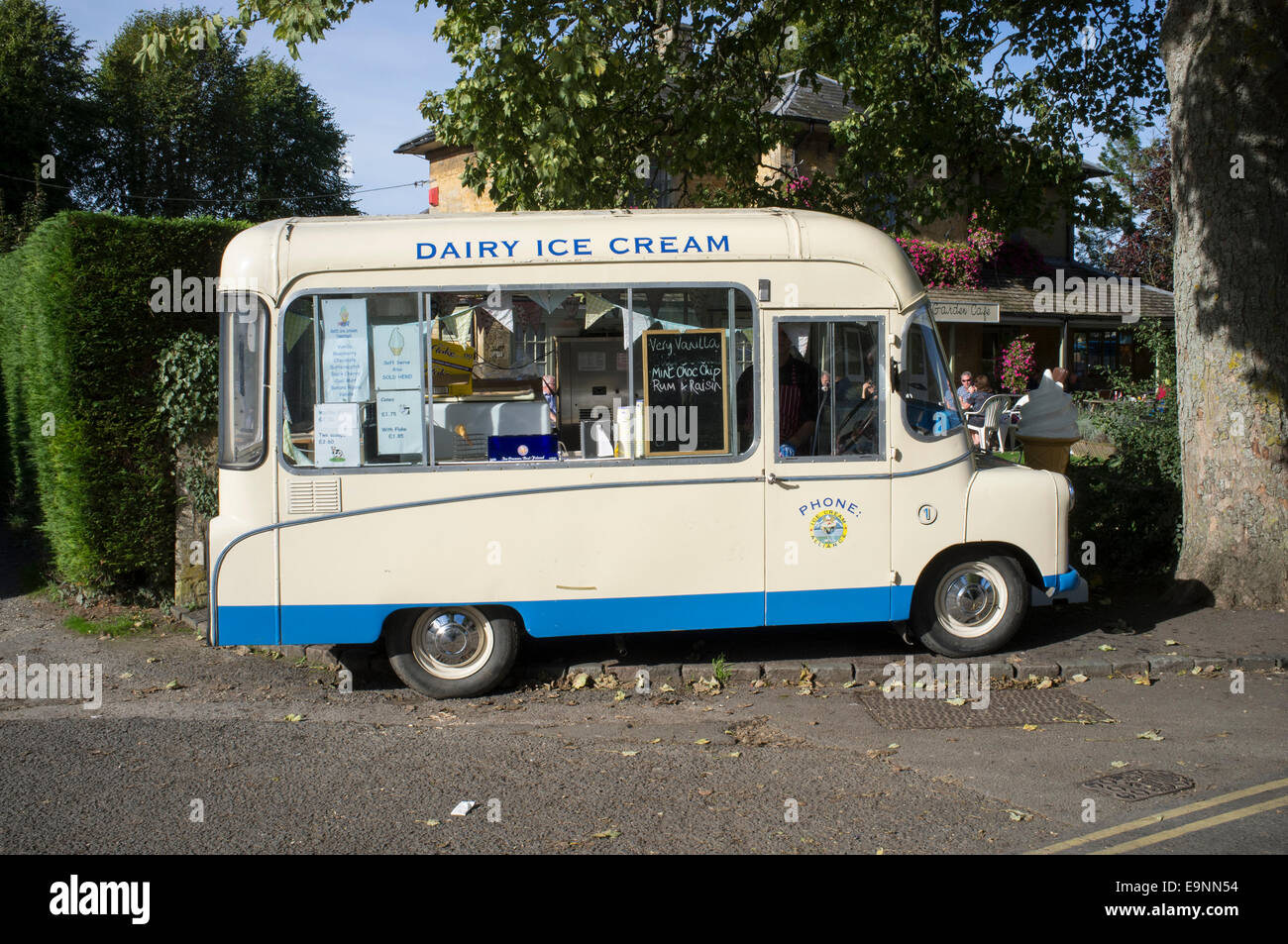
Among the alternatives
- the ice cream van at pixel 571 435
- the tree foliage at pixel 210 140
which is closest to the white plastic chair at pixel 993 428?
the ice cream van at pixel 571 435

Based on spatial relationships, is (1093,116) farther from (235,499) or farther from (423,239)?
(235,499)

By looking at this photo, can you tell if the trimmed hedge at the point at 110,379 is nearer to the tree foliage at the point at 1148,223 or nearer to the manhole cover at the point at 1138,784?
the manhole cover at the point at 1138,784

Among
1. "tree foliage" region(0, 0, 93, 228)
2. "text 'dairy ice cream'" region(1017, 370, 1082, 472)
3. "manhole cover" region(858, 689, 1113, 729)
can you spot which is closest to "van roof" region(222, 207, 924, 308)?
"manhole cover" region(858, 689, 1113, 729)

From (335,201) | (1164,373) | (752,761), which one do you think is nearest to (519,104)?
(752,761)

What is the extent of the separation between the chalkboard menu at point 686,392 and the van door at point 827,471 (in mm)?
334

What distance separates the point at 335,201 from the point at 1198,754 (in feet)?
150

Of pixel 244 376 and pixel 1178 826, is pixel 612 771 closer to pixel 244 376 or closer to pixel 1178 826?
pixel 1178 826

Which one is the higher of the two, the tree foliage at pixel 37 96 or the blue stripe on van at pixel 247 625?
the tree foliage at pixel 37 96

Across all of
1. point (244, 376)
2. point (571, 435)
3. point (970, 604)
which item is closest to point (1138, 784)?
point (970, 604)

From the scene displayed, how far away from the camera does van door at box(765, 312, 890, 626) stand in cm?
693

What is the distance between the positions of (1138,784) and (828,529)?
2.39 meters

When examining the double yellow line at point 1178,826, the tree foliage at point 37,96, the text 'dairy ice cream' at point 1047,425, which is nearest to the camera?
the double yellow line at point 1178,826

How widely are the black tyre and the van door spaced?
5.73 ft

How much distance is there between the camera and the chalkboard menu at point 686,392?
271 inches
